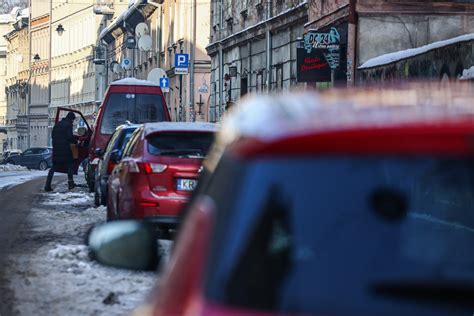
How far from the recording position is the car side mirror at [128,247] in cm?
391

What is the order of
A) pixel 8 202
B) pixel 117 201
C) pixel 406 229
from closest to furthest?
pixel 406 229 < pixel 117 201 < pixel 8 202

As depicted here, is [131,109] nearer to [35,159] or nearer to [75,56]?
[35,159]

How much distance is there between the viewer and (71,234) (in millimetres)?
14523

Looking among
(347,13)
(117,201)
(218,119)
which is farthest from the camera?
(218,119)

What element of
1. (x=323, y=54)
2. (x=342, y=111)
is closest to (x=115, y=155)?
(x=323, y=54)

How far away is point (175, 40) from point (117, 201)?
40.0 meters

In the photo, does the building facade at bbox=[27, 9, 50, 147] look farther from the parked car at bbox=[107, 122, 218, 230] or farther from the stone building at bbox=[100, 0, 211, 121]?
the parked car at bbox=[107, 122, 218, 230]

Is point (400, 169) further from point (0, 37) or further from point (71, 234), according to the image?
point (0, 37)

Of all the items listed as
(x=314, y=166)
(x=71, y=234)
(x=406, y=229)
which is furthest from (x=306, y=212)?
(x=71, y=234)

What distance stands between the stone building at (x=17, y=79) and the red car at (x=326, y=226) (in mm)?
105134

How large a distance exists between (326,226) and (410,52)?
16258 millimetres

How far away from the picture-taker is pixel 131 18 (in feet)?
219

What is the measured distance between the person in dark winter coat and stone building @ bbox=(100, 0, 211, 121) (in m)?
11.9

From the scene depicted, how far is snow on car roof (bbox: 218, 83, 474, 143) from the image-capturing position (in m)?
2.64
